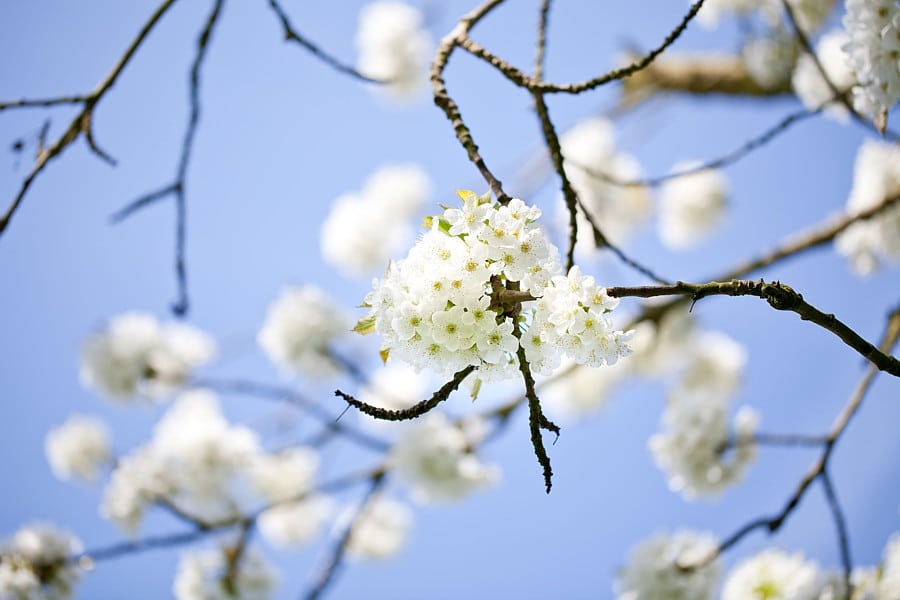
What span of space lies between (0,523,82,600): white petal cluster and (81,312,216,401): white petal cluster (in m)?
1.05

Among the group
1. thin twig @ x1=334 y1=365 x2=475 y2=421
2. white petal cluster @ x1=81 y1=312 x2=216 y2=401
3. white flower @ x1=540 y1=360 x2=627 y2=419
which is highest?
white flower @ x1=540 y1=360 x2=627 y2=419

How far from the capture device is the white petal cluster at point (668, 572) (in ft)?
8.10

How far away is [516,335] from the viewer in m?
0.89

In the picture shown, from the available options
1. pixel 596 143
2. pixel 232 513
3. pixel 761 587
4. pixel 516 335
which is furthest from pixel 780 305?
pixel 596 143

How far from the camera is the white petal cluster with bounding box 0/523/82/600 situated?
297 centimetres

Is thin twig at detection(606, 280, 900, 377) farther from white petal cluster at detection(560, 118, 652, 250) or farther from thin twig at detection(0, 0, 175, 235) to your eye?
white petal cluster at detection(560, 118, 652, 250)

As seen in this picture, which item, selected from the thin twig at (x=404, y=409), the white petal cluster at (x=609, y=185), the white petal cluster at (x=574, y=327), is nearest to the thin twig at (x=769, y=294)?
the white petal cluster at (x=574, y=327)

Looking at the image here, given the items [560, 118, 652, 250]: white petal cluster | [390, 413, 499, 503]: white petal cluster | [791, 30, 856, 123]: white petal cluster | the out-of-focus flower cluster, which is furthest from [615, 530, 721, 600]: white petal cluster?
[560, 118, 652, 250]: white petal cluster

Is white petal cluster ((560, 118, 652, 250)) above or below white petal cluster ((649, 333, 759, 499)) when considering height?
above

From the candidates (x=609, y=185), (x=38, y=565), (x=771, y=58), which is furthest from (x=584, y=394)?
(x=38, y=565)

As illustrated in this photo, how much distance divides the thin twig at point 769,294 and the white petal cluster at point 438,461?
101 inches

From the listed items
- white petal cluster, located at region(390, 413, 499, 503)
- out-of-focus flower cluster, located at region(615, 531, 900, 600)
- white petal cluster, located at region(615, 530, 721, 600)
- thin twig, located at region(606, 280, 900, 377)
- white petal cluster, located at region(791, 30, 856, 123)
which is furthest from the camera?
white petal cluster, located at region(390, 413, 499, 503)

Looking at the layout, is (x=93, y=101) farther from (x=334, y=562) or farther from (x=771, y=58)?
(x=771, y=58)

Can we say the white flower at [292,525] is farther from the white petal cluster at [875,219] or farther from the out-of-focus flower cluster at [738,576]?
the white petal cluster at [875,219]
